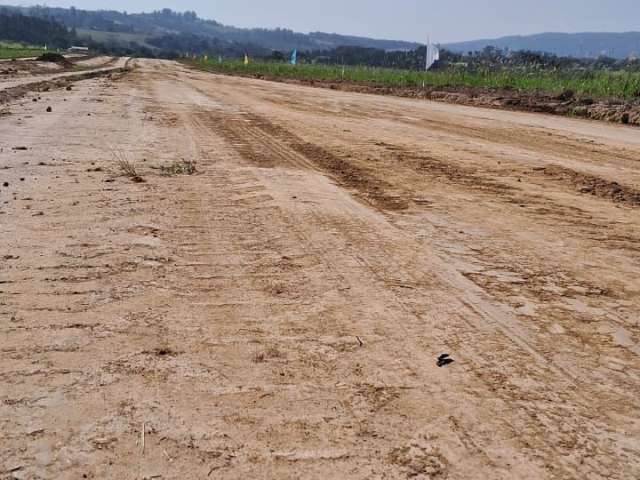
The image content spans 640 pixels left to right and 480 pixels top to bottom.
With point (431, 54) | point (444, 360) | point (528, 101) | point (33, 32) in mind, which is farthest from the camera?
point (33, 32)

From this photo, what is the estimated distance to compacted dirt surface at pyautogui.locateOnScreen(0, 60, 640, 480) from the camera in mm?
2217

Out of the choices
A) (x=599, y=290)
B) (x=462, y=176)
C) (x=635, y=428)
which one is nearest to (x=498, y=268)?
(x=599, y=290)

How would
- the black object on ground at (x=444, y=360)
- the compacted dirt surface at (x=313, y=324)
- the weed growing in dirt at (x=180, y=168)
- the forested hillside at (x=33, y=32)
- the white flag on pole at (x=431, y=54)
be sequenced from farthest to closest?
the forested hillside at (x=33, y=32), the white flag on pole at (x=431, y=54), the weed growing in dirt at (x=180, y=168), the black object on ground at (x=444, y=360), the compacted dirt surface at (x=313, y=324)

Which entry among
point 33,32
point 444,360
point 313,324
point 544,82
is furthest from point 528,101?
point 33,32

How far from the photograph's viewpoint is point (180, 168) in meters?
7.04

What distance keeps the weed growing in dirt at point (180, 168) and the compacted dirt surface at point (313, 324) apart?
0.05m

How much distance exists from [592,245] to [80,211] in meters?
4.43

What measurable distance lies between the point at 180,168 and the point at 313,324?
14.4 ft

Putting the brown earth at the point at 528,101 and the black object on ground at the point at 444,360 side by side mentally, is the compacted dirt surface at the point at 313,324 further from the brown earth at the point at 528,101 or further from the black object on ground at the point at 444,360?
A: the brown earth at the point at 528,101

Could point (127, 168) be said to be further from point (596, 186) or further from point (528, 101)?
point (528, 101)

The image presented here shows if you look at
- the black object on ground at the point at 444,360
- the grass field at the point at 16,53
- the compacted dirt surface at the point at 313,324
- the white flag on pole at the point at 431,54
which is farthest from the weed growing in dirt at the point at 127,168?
the grass field at the point at 16,53

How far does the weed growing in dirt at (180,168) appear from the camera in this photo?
6.86 m

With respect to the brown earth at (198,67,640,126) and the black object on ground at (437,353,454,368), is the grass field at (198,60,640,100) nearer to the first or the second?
the brown earth at (198,67,640,126)

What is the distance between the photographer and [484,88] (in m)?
25.5
